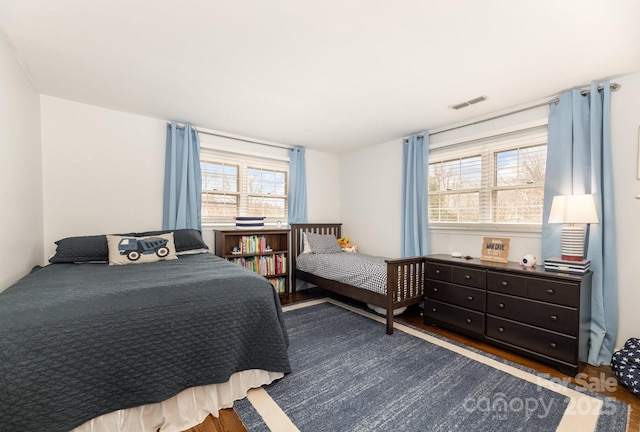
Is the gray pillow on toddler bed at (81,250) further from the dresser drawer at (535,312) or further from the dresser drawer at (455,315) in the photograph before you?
the dresser drawer at (535,312)

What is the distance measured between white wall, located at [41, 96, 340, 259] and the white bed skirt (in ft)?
7.54

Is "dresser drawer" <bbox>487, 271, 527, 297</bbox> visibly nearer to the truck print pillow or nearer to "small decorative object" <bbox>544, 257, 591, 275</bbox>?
"small decorative object" <bbox>544, 257, 591, 275</bbox>

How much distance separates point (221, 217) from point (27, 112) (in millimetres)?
2108

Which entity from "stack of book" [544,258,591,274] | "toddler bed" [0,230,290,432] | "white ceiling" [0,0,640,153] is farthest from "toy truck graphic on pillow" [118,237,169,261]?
"stack of book" [544,258,591,274]

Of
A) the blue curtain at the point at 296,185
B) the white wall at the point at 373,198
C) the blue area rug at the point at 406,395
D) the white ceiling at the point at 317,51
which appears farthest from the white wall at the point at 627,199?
the blue curtain at the point at 296,185

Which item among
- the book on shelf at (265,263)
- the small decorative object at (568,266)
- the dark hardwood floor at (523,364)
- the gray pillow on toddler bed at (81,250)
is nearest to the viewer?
the dark hardwood floor at (523,364)

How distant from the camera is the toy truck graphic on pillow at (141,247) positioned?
8.45ft

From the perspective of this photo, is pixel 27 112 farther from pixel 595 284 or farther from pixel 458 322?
pixel 595 284

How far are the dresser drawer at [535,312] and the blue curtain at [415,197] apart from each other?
3.79 ft

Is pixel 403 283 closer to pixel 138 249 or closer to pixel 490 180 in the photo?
pixel 490 180

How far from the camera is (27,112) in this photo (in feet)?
7.83

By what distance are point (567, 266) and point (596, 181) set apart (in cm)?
77

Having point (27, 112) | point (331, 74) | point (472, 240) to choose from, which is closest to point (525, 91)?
point (472, 240)

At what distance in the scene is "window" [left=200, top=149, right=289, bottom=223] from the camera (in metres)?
3.80
